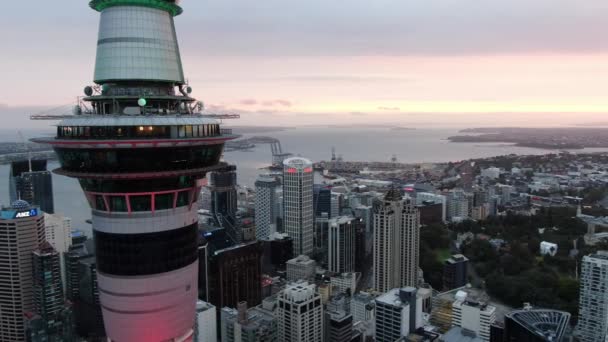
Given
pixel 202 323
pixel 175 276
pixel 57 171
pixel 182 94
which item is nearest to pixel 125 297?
pixel 175 276

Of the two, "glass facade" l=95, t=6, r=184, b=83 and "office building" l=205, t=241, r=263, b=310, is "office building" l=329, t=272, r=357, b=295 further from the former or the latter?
"glass facade" l=95, t=6, r=184, b=83

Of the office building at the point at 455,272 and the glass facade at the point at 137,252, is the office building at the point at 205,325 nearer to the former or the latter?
the office building at the point at 455,272

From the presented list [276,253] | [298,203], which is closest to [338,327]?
[276,253]

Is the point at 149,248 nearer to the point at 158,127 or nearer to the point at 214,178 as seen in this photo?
the point at 158,127

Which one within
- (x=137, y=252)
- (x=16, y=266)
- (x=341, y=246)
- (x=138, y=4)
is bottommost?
(x=341, y=246)

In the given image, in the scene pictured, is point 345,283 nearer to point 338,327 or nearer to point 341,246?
point 341,246

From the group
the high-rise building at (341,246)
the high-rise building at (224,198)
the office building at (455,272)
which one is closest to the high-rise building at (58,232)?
the high-rise building at (224,198)
